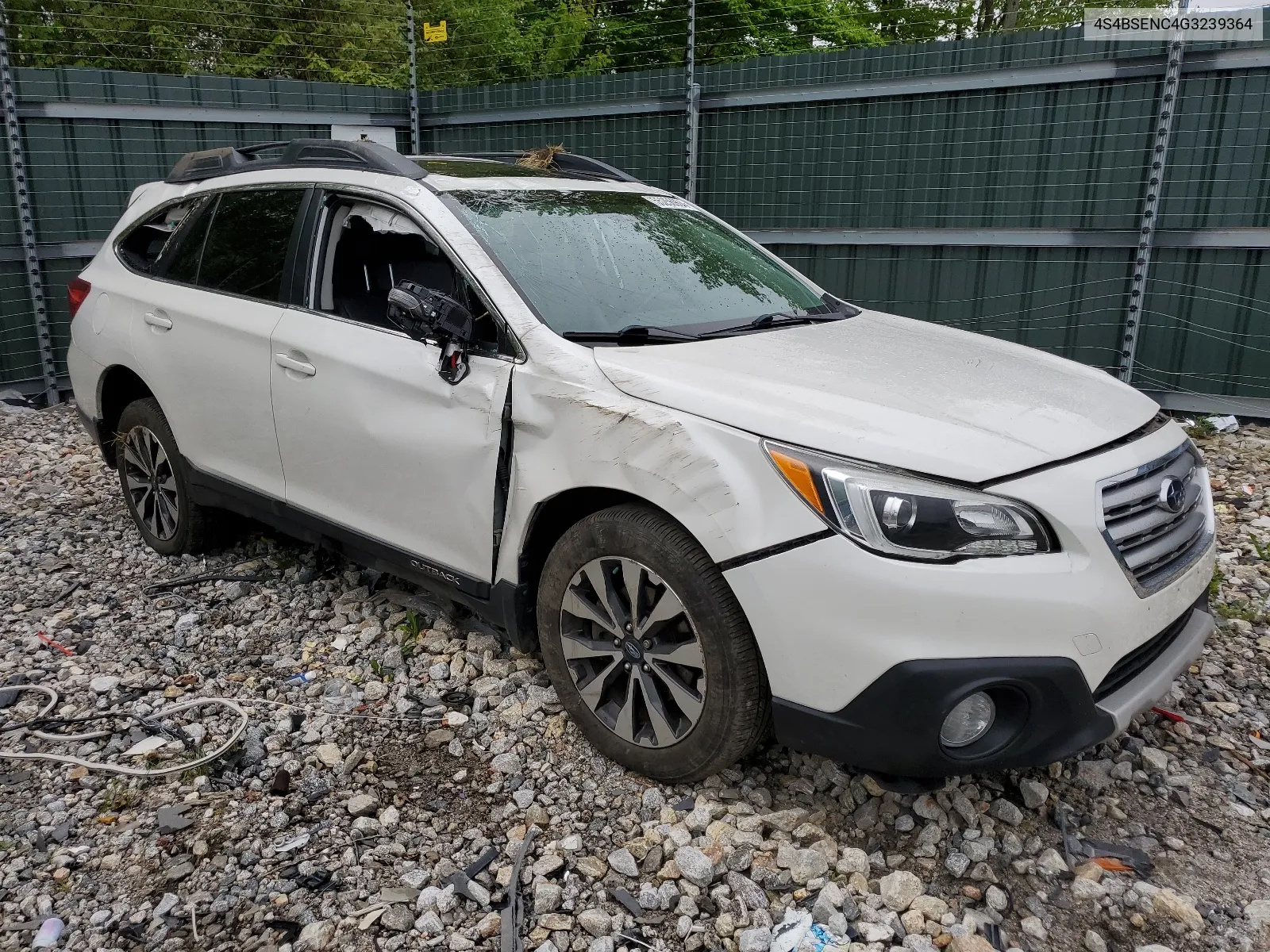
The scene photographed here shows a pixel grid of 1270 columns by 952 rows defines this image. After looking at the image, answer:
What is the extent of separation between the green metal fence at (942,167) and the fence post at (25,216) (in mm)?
91

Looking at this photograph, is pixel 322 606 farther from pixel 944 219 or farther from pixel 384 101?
pixel 384 101

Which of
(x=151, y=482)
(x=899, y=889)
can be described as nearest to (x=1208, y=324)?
(x=899, y=889)

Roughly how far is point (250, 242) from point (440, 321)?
152cm

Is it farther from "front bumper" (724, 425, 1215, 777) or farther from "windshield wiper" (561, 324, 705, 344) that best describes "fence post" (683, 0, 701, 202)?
"front bumper" (724, 425, 1215, 777)

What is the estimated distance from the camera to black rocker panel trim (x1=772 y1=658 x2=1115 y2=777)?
2316mm

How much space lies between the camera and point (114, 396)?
4.79 metres

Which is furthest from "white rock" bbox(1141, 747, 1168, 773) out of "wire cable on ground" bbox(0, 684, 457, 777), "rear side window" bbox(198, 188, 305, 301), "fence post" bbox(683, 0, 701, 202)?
"fence post" bbox(683, 0, 701, 202)

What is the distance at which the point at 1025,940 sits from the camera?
244 centimetres

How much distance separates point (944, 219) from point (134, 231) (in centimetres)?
585

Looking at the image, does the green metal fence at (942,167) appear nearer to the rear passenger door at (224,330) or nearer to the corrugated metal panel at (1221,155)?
the corrugated metal panel at (1221,155)

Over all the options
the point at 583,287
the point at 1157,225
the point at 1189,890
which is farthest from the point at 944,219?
the point at 1189,890

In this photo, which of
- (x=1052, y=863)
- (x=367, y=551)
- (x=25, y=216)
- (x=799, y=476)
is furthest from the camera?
(x=25, y=216)

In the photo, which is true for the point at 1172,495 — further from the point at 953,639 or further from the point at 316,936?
the point at 316,936

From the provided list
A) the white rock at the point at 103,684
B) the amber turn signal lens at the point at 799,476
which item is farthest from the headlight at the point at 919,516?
the white rock at the point at 103,684
